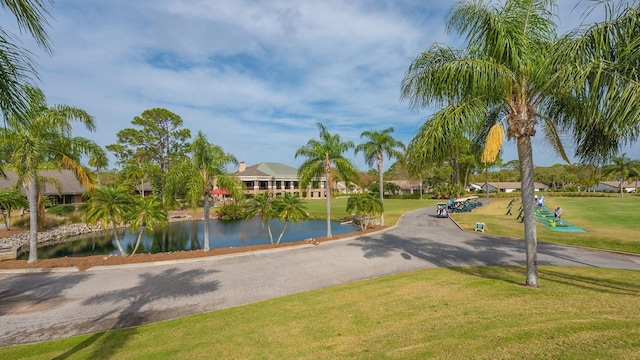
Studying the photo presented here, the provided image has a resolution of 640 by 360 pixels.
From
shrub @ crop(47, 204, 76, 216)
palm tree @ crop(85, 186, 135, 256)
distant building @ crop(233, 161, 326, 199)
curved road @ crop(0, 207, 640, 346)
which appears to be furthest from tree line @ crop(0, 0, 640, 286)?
distant building @ crop(233, 161, 326, 199)

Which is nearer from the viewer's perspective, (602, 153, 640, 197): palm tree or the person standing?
the person standing

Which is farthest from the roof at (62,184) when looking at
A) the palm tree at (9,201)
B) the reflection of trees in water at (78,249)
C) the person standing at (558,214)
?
the person standing at (558,214)

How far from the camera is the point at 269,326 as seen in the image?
6.58 meters

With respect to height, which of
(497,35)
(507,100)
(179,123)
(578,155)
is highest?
(179,123)

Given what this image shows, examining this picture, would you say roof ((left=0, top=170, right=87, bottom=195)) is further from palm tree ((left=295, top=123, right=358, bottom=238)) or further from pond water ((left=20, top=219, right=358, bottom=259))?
palm tree ((left=295, top=123, right=358, bottom=238))

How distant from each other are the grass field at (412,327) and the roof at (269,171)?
61863 mm

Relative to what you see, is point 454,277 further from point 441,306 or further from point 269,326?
point 269,326

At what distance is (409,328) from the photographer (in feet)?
19.1

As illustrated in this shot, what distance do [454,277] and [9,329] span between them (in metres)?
12.3

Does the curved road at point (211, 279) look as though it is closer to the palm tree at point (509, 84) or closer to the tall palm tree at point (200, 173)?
the tall palm tree at point (200, 173)

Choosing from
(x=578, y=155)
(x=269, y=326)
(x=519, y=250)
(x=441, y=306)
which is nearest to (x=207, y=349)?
(x=269, y=326)

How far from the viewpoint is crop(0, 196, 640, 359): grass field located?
4660 mm

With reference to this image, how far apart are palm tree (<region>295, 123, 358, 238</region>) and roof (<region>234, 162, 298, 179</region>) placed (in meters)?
50.1

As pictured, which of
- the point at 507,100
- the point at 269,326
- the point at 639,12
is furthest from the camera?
the point at 507,100
